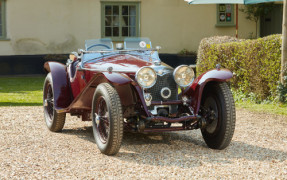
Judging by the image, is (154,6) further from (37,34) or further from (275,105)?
(275,105)

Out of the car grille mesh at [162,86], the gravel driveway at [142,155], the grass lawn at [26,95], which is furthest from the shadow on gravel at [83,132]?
the grass lawn at [26,95]

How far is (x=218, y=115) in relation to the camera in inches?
219

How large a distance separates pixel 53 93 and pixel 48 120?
0.61 meters

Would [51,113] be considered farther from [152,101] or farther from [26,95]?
[26,95]

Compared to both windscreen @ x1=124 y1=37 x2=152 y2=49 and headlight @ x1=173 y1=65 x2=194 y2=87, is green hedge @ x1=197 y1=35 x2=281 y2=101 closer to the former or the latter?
windscreen @ x1=124 y1=37 x2=152 y2=49

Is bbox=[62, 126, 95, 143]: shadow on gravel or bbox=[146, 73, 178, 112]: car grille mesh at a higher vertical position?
bbox=[146, 73, 178, 112]: car grille mesh

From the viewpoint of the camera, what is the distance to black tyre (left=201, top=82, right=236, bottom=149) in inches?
214

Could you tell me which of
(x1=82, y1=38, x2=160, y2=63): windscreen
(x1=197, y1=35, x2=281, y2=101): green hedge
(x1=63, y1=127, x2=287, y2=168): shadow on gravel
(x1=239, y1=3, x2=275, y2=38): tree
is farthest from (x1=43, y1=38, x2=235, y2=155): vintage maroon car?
(x1=239, y1=3, x2=275, y2=38): tree

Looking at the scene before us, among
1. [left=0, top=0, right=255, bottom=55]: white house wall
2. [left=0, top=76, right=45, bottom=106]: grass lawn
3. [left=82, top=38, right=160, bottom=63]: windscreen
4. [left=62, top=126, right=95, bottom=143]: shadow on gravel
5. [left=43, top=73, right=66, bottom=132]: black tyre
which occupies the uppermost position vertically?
[left=0, top=0, right=255, bottom=55]: white house wall

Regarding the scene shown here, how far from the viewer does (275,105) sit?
913cm

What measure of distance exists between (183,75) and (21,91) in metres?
7.85

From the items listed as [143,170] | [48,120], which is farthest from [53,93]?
[143,170]

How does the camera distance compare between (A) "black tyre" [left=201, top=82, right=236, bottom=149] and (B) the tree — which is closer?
(A) "black tyre" [left=201, top=82, right=236, bottom=149]

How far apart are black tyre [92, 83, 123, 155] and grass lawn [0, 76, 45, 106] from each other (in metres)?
4.75
